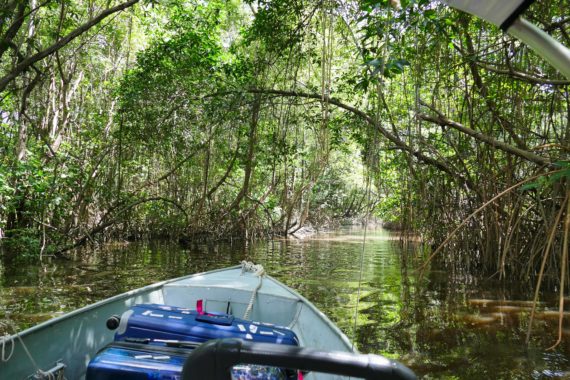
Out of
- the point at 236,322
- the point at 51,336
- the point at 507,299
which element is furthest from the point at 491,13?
the point at 507,299

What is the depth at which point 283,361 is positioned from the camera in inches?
32.7

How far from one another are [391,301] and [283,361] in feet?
18.2

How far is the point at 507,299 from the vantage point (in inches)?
240

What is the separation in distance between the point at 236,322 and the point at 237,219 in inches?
475

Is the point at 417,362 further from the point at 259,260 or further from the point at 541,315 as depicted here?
the point at 259,260

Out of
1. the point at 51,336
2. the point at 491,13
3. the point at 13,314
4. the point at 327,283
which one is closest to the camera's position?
the point at 491,13

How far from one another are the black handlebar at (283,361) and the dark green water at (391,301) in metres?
3.00

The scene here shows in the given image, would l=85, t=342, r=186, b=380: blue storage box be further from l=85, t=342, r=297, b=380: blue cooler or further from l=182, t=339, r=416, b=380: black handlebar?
l=182, t=339, r=416, b=380: black handlebar

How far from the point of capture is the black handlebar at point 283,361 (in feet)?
2.68

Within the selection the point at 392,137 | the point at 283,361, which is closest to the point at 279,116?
the point at 392,137

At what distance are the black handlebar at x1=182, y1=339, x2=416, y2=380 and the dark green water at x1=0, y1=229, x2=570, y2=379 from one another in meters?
3.00

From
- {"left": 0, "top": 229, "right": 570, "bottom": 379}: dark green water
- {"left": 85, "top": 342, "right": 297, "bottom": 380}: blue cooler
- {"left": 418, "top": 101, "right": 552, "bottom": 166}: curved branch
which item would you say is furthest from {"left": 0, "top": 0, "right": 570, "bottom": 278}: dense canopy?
{"left": 85, "top": 342, "right": 297, "bottom": 380}: blue cooler

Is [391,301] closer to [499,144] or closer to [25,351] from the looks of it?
[499,144]

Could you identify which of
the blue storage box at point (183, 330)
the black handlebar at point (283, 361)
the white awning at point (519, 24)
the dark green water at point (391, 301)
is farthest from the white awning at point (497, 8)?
the dark green water at point (391, 301)
